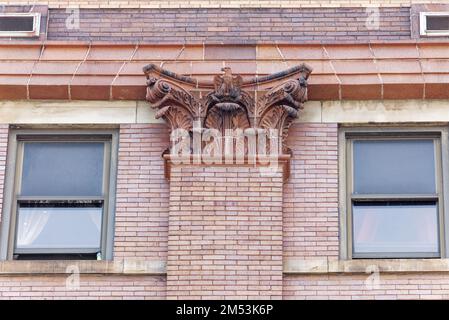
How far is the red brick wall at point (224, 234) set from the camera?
55.7ft

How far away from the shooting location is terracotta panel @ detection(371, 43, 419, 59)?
713 inches

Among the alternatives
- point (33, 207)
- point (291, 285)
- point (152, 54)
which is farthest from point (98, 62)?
point (291, 285)

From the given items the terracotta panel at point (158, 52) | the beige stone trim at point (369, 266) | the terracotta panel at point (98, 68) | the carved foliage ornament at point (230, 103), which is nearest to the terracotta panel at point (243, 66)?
the carved foliage ornament at point (230, 103)

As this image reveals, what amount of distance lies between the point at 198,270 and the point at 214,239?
1.37ft

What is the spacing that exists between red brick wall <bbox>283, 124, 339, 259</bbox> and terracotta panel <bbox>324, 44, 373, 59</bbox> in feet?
2.86

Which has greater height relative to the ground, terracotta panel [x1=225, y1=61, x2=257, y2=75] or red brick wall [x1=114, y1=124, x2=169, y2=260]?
terracotta panel [x1=225, y1=61, x2=257, y2=75]

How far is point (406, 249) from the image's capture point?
17.6 metres

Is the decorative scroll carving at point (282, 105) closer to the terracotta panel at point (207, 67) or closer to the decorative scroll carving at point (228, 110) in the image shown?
the decorative scroll carving at point (228, 110)

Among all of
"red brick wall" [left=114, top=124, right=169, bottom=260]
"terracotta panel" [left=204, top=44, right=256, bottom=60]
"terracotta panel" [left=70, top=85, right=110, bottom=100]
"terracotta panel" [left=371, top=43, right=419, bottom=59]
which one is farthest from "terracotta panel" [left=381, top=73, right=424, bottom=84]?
"terracotta panel" [left=70, top=85, right=110, bottom=100]

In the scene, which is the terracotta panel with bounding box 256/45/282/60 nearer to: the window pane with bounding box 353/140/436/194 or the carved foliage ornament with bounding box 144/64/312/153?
the carved foliage ornament with bounding box 144/64/312/153

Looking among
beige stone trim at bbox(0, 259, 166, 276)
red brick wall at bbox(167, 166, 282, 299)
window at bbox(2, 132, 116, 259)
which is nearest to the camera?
red brick wall at bbox(167, 166, 282, 299)

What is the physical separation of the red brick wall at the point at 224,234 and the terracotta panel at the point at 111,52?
166cm

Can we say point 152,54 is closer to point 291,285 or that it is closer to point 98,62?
point 98,62

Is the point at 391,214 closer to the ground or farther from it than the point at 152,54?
closer to the ground
